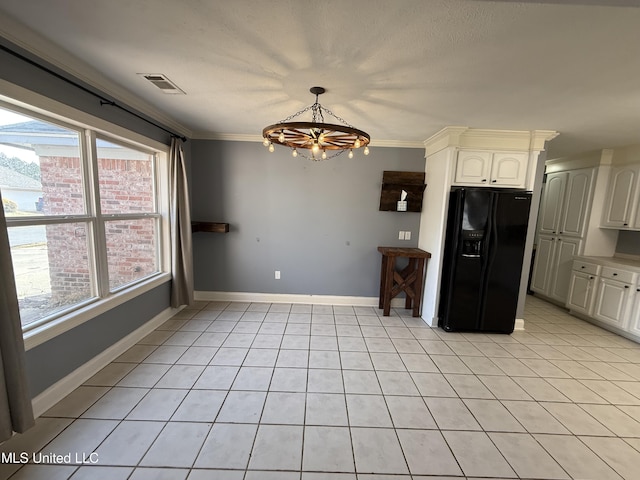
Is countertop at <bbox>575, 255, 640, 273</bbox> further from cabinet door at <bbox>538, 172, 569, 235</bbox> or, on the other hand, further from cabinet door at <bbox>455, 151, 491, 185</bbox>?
cabinet door at <bbox>455, 151, 491, 185</bbox>

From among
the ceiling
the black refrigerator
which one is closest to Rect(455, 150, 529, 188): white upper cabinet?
the black refrigerator

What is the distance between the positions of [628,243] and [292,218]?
4.72 m

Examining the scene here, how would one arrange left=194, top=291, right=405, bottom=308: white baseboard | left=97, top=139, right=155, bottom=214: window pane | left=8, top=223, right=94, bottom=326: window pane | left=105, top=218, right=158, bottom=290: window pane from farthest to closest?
1. left=194, top=291, right=405, bottom=308: white baseboard
2. left=105, top=218, right=158, bottom=290: window pane
3. left=97, top=139, right=155, bottom=214: window pane
4. left=8, top=223, right=94, bottom=326: window pane

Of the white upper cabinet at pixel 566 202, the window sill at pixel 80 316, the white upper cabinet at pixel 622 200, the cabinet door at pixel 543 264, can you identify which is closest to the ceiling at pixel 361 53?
the white upper cabinet at pixel 622 200

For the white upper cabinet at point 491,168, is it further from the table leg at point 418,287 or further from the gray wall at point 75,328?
the gray wall at point 75,328

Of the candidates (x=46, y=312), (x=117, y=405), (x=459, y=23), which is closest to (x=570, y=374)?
(x=459, y=23)

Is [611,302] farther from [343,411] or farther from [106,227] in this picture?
[106,227]

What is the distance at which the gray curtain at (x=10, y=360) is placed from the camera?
1.38m

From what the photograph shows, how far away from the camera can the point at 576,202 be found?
3922 millimetres

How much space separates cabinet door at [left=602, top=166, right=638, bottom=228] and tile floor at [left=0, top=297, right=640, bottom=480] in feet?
5.37

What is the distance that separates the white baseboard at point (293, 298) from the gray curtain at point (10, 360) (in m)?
2.39

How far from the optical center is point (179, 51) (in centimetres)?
165

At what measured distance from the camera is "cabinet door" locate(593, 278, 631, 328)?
3.13m

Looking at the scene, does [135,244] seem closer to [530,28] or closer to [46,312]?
[46,312]
